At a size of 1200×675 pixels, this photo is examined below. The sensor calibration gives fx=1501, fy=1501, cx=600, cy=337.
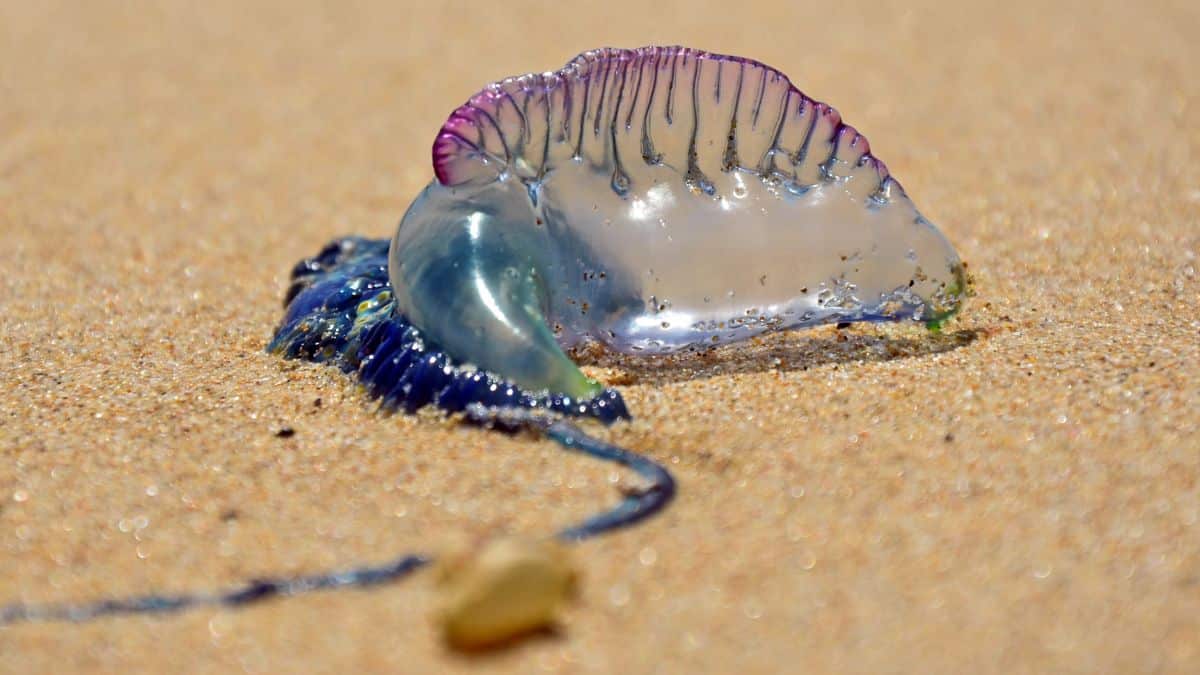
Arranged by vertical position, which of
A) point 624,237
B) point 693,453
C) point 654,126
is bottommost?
point 693,453

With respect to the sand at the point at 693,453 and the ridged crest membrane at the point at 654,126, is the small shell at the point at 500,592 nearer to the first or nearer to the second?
the sand at the point at 693,453

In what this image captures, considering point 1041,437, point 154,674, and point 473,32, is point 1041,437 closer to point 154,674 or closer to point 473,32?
point 154,674

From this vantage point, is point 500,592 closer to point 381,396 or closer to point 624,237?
point 381,396

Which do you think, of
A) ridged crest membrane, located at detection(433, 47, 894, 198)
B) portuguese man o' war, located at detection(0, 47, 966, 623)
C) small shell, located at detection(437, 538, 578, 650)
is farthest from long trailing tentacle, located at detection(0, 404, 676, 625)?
ridged crest membrane, located at detection(433, 47, 894, 198)

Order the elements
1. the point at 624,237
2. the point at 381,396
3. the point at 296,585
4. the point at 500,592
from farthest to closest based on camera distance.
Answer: the point at 624,237 → the point at 381,396 → the point at 296,585 → the point at 500,592

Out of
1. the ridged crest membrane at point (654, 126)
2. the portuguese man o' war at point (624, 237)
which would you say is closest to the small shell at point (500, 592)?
the portuguese man o' war at point (624, 237)

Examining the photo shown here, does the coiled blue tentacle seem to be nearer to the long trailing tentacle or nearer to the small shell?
the long trailing tentacle

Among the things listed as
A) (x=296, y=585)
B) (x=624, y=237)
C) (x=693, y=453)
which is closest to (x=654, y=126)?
(x=624, y=237)

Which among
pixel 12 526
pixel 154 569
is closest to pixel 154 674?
pixel 154 569
